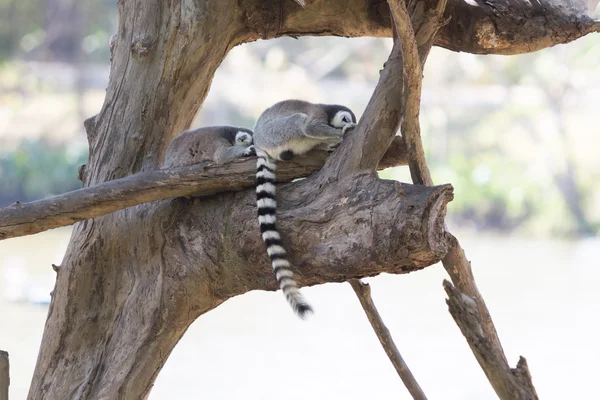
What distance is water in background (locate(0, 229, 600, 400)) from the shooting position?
11141 millimetres

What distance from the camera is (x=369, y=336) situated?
13.2 meters

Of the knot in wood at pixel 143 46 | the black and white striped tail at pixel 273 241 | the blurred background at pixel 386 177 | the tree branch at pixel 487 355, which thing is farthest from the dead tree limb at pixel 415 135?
the blurred background at pixel 386 177

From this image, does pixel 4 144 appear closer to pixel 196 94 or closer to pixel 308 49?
pixel 308 49

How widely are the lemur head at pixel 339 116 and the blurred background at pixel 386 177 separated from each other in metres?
7.69

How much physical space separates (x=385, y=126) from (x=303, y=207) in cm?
52

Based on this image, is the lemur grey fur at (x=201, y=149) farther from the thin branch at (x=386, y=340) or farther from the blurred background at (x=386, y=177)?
the blurred background at (x=386, y=177)

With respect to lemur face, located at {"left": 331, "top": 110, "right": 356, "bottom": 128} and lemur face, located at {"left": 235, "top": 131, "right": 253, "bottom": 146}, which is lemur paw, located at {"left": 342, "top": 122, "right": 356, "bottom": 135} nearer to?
lemur face, located at {"left": 331, "top": 110, "right": 356, "bottom": 128}

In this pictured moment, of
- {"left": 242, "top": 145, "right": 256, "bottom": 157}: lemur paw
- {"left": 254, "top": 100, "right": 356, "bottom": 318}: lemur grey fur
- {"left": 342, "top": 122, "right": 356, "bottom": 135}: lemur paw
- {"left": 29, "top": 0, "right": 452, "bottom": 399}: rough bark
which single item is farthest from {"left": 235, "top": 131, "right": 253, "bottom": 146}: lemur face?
{"left": 342, "top": 122, "right": 356, "bottom": 135}: lemur paw

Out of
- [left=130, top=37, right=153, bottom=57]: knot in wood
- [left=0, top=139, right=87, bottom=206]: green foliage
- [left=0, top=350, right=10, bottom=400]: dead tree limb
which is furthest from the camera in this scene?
[left=0, top=139, right=87, bottom=206]: green foliage

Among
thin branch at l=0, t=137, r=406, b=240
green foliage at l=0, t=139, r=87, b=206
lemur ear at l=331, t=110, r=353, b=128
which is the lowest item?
thin branch at l=0, t=137, r=406, b=240

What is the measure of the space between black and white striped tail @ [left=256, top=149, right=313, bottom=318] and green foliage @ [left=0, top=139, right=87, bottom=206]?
577 inches

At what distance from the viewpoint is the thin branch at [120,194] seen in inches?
137

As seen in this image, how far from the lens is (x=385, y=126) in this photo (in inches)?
132

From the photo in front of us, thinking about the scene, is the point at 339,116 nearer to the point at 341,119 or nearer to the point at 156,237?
the point at 341,119
